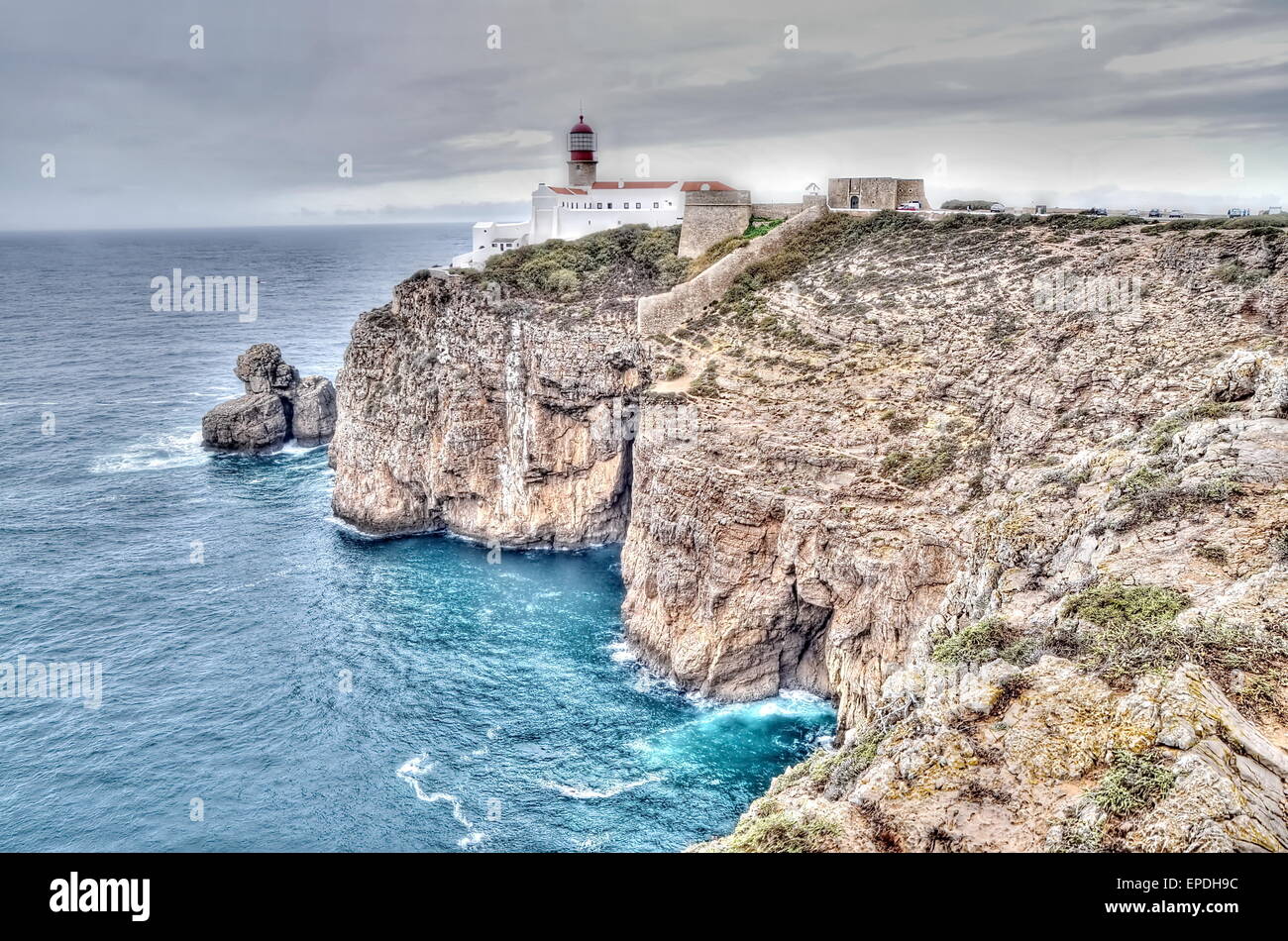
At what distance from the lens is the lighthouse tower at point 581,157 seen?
77.6 metres

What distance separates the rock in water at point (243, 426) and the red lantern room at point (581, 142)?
3454 centimetres

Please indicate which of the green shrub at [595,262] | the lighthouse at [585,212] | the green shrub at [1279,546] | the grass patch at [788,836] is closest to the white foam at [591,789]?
the grass patch at [788,836]

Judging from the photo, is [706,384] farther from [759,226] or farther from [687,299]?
[759,226]

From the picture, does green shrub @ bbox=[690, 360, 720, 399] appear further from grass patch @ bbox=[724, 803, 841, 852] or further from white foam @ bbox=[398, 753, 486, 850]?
grass patch @ bbox=[724, 803, 841, 852]

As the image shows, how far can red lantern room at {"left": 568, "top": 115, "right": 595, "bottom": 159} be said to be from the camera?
7775cm

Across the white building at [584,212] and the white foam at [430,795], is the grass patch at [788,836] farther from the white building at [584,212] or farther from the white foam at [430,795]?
the white building at [584,212]

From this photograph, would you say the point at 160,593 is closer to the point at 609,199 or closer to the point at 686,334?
the point at 686,334

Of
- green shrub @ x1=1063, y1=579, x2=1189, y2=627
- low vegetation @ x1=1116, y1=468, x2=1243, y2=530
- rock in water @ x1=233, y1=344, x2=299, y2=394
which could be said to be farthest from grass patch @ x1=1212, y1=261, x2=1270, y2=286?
rock in water @ x1=233, y1=344, x2=299, y2=394

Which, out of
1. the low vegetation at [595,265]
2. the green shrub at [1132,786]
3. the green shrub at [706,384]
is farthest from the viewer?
the low vegetation at [595,265]

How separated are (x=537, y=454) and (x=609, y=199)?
2886 centimetres

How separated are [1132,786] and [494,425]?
50674 mm

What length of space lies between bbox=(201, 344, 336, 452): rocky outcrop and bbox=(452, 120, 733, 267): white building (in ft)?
58.3

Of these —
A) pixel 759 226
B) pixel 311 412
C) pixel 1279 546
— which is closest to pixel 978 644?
pixel 1279 546

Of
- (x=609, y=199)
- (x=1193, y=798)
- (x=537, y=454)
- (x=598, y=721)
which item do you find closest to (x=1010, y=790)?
(x=1193, y=798)
